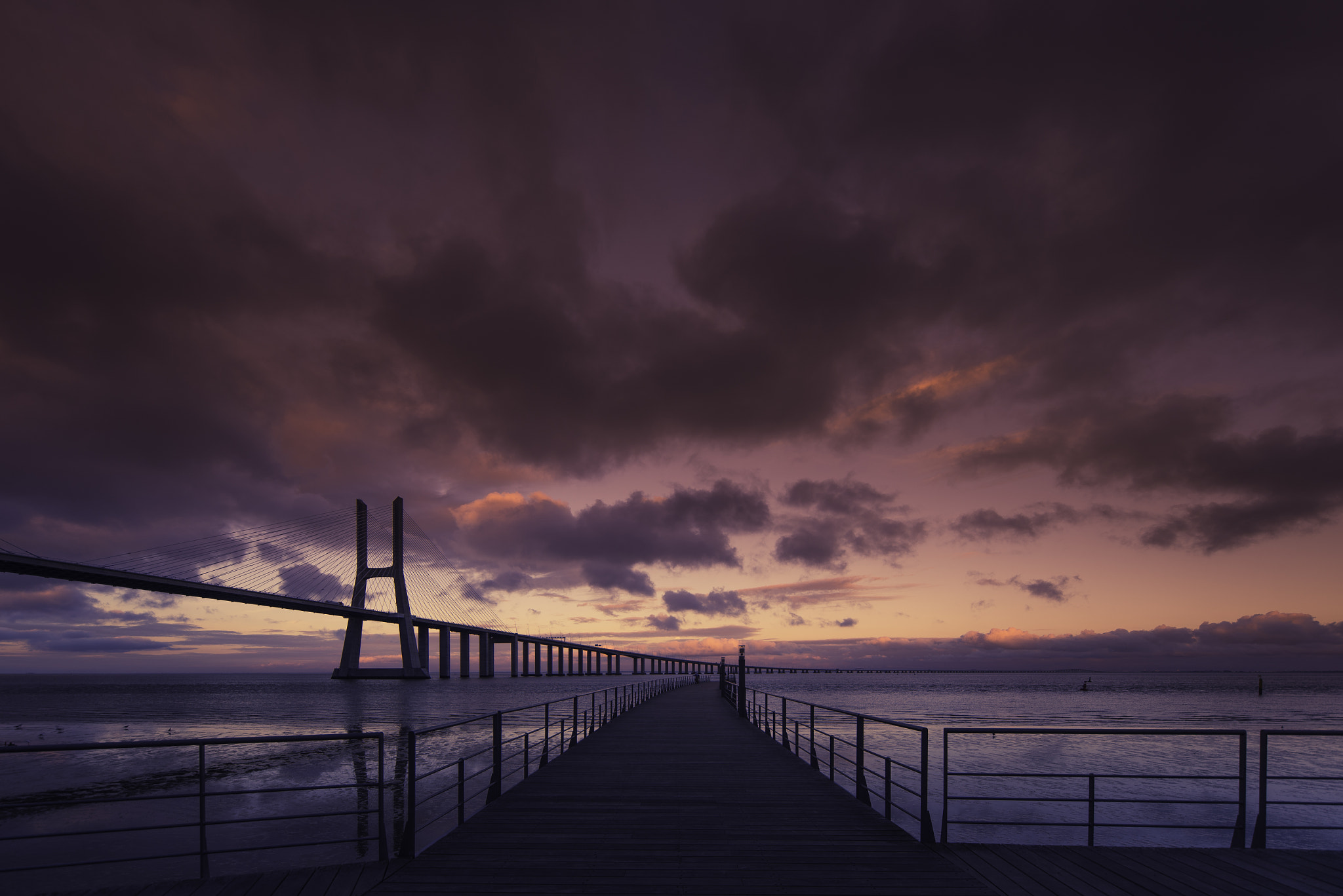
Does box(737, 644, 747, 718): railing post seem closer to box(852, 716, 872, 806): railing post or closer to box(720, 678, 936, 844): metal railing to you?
box(720, 678, 936, 844): metal railing

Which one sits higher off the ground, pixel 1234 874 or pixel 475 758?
pixel 1234 874

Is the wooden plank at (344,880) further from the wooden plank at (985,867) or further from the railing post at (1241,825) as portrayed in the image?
the railing post at (1241,825)

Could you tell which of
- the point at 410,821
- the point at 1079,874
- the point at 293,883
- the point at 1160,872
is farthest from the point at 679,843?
the point at 1160,872

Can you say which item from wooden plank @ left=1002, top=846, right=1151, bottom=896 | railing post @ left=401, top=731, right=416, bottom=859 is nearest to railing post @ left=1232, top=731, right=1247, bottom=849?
wooden plank @ left=1002, top=846, right=1151, bottom=896

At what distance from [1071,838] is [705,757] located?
9.81 meters

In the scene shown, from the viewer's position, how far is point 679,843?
7.46 meters

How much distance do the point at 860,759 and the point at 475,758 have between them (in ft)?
79.8

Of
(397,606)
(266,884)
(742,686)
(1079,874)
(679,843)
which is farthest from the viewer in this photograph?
(397,606)

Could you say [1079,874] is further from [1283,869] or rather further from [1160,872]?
[1283,869]

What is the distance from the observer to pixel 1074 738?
38.1m

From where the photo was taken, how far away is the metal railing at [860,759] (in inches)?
299

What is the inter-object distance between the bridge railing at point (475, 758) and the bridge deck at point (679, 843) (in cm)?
44

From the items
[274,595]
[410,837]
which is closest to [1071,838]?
[410,837]

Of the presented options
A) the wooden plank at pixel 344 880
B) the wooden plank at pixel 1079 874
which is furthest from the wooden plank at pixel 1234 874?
the wooden plank at pixel 344 880
